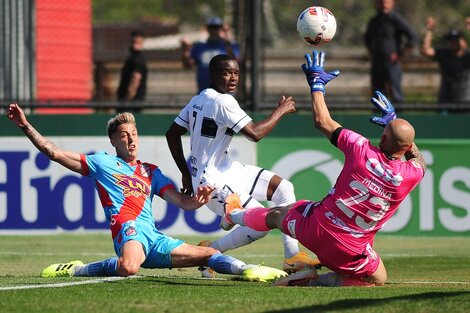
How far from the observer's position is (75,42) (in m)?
18.0

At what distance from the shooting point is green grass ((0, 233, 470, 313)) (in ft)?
24.4

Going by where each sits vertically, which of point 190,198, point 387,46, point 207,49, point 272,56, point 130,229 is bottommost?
point 130,229

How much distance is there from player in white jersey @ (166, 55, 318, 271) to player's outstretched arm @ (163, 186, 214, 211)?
1.34 ft

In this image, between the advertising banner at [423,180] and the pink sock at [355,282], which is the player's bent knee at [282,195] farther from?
the advertising banner at [423,180]

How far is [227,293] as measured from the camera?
827 cm

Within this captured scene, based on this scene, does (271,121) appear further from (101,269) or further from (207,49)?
(207,49)

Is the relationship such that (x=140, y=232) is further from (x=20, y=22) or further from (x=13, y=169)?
(x=20, y=22)

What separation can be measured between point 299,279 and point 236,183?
1340 mm

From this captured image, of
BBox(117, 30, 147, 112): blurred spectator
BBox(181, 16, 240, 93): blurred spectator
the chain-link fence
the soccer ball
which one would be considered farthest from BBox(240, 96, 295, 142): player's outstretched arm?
BBox(117, 30, 147, 112): blurred spectator

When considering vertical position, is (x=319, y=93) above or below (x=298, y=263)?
above

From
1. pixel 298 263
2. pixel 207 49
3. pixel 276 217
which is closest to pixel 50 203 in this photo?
pixel 207 49

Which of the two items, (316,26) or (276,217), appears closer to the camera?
(276,217)

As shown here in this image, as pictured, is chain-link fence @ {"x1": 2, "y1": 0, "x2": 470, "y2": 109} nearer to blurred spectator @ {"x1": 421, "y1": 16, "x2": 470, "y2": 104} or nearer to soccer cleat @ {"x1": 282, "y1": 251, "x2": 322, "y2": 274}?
blurred spectator @ {"x1": 421, "y1": 16, "x2": 470, "y2": 104}

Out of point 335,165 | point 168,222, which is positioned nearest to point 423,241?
point 335,165
